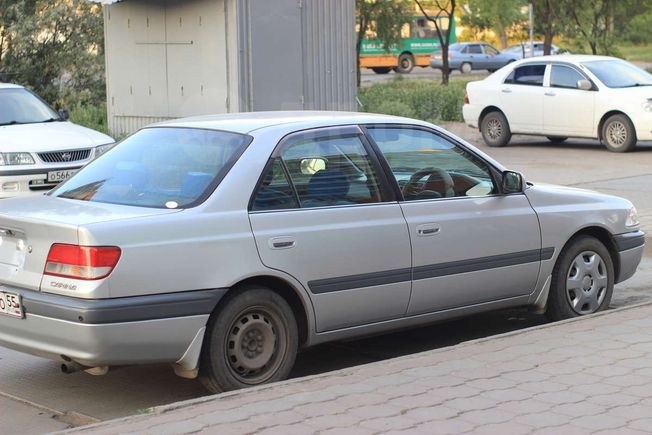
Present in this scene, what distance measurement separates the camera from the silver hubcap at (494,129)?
20766 millimetres

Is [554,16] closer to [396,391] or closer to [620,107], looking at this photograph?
[620,107]

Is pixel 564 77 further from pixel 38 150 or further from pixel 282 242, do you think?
pixel 282 242

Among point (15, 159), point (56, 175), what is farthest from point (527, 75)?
point (15, 159)

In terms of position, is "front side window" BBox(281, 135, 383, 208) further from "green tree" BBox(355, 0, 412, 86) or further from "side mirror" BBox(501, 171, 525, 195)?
"green tree" BBox(355, 0, 412, 86)

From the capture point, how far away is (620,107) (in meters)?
18.7

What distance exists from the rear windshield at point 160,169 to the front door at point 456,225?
105cm

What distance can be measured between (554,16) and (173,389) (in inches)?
1015

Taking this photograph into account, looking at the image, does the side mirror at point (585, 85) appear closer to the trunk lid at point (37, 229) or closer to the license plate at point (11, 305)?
the trunk lid at point (37, 229)

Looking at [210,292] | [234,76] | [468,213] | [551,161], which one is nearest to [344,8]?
Result: [234,76]

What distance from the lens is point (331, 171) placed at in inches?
256

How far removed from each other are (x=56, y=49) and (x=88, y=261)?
1866 cm

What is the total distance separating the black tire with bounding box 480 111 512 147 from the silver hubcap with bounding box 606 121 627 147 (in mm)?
2167

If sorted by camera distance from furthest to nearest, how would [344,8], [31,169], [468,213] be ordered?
1. [344,8]
2. [31,169]
3. [468,213]

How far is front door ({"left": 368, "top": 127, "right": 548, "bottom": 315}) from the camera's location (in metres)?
6.72
